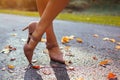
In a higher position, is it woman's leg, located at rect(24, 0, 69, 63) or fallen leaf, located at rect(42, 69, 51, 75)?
woman's leg, located at rect(24, 0, 69, 63)

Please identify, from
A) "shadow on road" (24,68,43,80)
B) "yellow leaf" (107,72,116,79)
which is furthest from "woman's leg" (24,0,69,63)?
"yellow leaf" (107,72,116,79)

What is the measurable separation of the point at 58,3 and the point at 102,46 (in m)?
1.58

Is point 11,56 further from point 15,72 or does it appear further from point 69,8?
point 69,8

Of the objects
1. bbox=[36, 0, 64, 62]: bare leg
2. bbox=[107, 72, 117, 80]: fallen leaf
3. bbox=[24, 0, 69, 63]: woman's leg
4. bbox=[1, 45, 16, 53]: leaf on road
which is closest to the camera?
bbox=[24, 0, 69, 63]: woman's leg

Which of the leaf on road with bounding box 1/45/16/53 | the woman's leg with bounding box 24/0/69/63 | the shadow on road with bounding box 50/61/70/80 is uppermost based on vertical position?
the woman's leg with bounding box 24/0/69/63

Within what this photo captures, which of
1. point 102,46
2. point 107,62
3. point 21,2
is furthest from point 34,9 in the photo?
point 107,62

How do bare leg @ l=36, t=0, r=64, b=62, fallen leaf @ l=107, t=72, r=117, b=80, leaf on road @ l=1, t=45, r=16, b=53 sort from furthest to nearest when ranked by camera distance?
leaf on road @ l=1, t=45, r=16, b=53 → bare leg @ l=36, t=0, r=64, b=62 → fallen leaf @ l=107, t=72, r=117, b=80

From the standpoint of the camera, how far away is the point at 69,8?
1498cm

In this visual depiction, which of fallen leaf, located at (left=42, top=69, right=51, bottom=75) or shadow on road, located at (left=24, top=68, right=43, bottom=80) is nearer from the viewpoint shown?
shadow on road, located at (left=24, top=68, right=43, bottom=80)

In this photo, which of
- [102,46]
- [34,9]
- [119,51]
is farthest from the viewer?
[34,9]

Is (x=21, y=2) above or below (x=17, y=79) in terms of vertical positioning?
below

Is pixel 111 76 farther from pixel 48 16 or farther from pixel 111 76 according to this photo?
pixel 48 16

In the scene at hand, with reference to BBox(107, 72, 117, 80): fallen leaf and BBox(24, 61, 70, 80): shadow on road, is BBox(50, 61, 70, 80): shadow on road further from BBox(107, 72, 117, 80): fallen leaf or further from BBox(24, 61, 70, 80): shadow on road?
BBox(107, 72, 117, 80): fallen leaf

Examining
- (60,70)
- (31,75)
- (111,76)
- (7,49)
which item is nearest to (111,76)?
(111,76)
